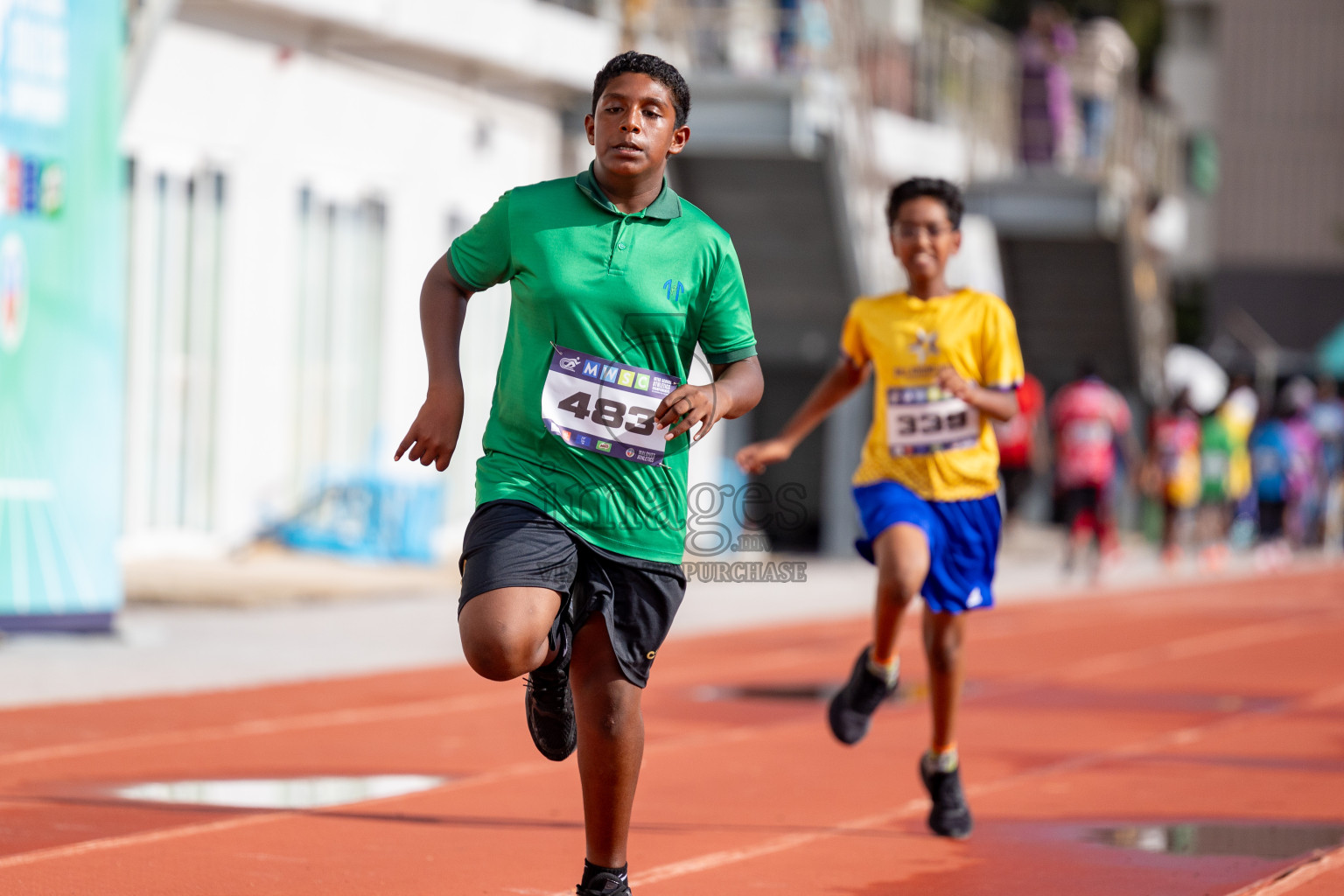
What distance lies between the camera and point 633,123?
15.6 feet

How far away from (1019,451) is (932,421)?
1489cm

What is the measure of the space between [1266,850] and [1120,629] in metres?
9.39

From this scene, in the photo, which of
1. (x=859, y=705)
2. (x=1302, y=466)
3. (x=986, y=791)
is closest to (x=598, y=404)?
(x=859, y=705)

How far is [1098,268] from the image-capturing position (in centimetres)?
2919

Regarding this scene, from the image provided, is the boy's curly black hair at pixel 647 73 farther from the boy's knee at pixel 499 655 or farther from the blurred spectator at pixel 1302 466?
the blurred spectator at pixel 1302 466

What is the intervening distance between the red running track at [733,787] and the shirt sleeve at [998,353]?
4.82 ft

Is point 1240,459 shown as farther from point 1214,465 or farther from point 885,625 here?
point 885,625

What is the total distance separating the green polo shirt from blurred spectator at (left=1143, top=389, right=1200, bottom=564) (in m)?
18.4

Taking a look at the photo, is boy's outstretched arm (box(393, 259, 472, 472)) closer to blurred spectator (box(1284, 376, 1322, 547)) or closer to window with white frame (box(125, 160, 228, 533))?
window with white frame (box(125, 160, 228, 533))

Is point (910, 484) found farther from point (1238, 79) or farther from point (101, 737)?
point (1238, 79)

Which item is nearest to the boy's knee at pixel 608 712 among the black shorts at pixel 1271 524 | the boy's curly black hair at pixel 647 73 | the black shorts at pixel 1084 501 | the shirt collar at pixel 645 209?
the shirt collar at pixel 645 209

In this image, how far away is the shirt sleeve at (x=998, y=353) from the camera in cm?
698

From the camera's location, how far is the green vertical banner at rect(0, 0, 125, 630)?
36.1ft

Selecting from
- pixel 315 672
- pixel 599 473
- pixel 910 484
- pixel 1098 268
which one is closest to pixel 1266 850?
pixel 910 484
